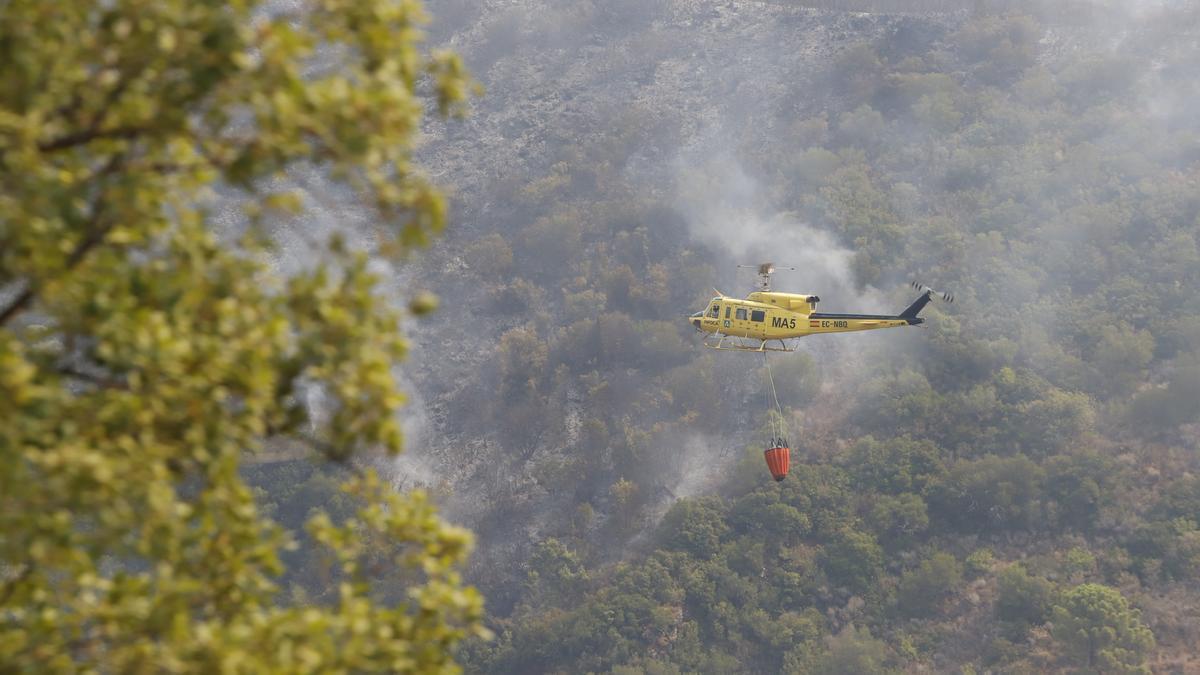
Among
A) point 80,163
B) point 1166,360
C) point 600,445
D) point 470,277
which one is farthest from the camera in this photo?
point 470,277

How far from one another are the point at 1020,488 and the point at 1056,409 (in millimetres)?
7181

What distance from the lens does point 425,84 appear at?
119 metres

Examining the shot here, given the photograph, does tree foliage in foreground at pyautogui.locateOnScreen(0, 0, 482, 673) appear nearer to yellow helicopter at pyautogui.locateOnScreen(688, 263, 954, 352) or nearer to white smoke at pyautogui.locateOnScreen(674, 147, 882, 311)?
yellow helicopter at pyautogui.locateOnScreen(688, 263, 954, 352)

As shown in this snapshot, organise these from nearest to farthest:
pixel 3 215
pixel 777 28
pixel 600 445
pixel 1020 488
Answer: pixel 3 215
pixel 1020 488
pixel 600 445
pixel 777 28

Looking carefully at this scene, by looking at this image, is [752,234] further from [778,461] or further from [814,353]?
[778,461]

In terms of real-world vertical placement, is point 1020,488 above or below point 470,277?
below

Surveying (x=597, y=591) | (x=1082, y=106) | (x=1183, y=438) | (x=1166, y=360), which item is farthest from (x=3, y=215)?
(x=1082, y=106)

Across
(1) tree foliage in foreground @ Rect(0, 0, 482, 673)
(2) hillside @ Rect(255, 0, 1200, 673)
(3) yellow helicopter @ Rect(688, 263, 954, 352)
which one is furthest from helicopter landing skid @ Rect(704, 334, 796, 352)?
(1) tree foliage in foreground @ Rect(0, 0, 482, 673)

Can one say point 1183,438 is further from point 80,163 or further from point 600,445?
point 80,163

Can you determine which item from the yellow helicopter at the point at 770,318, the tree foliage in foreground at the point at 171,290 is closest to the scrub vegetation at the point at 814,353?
the yellow helicopter at the point at 770,318

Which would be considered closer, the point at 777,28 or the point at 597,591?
the point at 597,591

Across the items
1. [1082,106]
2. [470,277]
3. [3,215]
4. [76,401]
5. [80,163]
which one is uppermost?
[1082,106]

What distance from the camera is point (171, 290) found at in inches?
353

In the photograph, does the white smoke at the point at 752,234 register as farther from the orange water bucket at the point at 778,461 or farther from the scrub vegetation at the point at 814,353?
the orange water bucket at the point at 778,461
